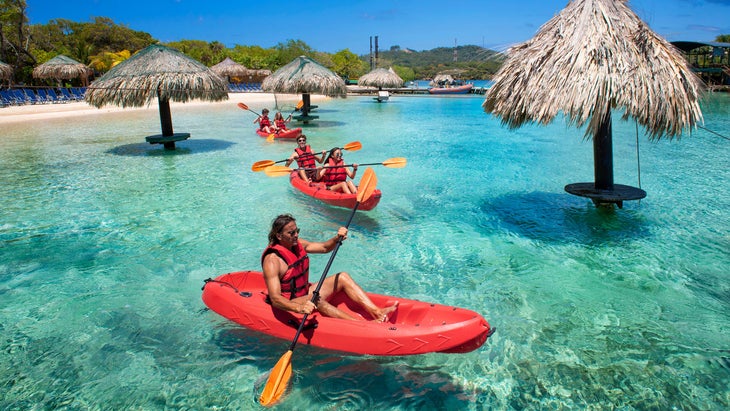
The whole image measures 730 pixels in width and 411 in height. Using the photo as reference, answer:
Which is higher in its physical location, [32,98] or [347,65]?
[347,65]

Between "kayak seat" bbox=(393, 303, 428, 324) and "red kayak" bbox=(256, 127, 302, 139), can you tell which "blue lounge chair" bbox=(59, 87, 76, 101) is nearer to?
"red kayak" bbox=(256, 127, 302, 139)

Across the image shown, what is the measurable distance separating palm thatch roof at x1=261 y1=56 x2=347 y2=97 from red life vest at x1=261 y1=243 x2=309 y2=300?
1457 centimetres

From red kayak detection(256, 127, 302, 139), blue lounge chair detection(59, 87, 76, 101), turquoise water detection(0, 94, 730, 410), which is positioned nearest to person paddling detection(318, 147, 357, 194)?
turquoise water detection(0, 94, 730, 410)

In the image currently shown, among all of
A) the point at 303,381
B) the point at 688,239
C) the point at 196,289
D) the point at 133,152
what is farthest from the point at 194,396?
the point at 133,152

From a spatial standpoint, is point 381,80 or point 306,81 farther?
point 381,80

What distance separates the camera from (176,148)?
43.1ft

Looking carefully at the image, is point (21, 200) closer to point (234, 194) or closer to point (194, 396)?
point (234, 194)

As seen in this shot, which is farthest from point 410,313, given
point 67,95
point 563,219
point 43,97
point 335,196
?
point 67,95

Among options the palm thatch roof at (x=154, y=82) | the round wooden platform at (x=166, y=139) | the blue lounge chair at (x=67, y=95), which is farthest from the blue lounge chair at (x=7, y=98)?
the round wooden platform at (x=166, y=139)

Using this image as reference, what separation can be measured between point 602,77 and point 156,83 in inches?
390

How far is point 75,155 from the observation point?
463 inches

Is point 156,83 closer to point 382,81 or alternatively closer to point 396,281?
point 396,281

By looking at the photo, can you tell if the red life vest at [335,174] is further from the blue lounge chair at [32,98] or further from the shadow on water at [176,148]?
the blue lounge chair at [32,98]

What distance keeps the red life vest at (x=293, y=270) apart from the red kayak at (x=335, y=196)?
105 inches
